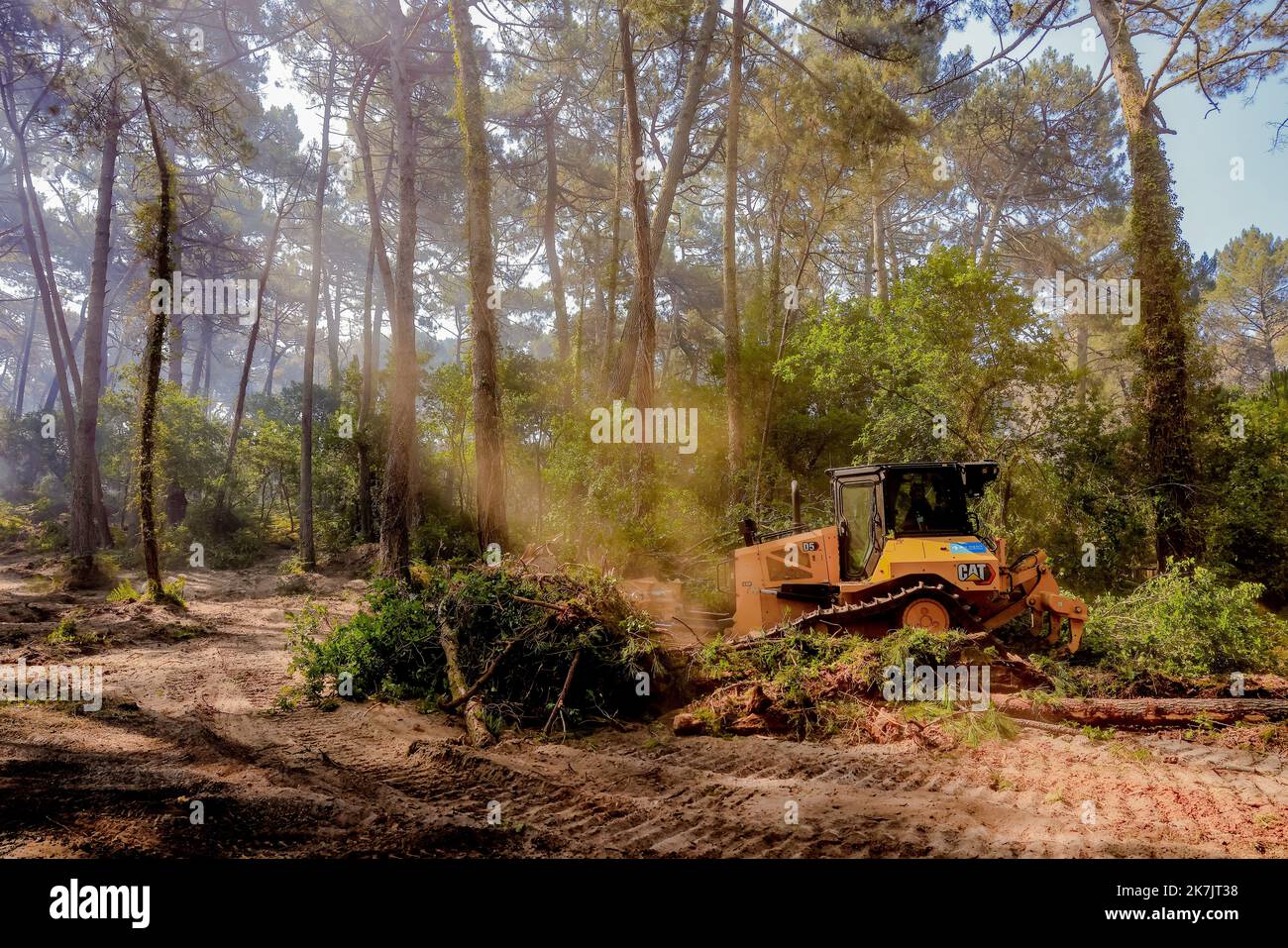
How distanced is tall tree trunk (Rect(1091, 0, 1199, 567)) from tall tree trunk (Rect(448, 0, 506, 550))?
1185 centimetres

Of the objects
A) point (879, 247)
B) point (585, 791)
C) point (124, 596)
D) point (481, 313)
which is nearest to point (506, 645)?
point (585, 791)

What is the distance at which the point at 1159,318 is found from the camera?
12.2 metres

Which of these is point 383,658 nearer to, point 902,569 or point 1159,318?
point 902,569

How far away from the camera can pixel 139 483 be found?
13.1m

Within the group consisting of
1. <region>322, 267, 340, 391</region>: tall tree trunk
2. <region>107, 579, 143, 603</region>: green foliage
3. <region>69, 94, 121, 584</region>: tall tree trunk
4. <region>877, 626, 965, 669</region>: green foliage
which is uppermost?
<region>322, 267, 340, 391</region>: tall tree trunk

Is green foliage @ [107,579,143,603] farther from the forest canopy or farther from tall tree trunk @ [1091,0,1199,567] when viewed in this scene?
tall tree trunk @ [1091,0,1199,567]

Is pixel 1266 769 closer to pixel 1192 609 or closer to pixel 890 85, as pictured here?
pixel 1192 609

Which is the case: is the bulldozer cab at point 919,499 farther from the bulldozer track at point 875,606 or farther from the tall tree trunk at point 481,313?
the tall tree trunk at point 481,313

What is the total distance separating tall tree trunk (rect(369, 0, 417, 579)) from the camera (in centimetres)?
1418

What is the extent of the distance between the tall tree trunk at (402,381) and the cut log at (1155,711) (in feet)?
34.0

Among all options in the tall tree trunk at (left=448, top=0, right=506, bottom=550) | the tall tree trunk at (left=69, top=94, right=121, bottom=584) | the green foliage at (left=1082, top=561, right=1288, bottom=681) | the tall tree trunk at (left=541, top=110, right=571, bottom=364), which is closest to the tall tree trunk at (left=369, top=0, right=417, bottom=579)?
the tall tree trunk at (left=448, top=0, right=506, bottom=550)

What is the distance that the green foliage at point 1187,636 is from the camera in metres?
7.32

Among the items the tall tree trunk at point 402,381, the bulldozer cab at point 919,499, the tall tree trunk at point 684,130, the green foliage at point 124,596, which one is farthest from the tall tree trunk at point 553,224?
the bulldozer cab at point 919,499

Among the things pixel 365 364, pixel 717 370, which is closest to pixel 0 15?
pixel 365 364
